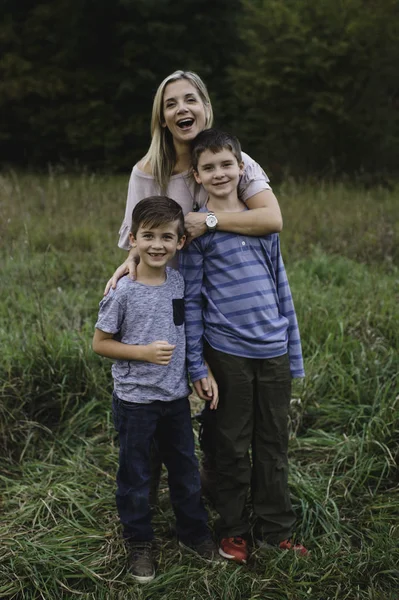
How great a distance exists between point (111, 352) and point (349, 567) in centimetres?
120

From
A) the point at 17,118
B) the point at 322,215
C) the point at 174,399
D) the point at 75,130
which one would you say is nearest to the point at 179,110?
the point at 174,399

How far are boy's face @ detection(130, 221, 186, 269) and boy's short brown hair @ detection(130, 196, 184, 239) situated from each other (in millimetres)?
17

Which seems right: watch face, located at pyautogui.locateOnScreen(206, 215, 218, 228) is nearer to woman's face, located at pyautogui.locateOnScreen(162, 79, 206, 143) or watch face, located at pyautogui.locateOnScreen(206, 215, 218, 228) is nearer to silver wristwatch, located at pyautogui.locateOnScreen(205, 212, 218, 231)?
silver wristwatch, located at pyautogui.locateOnScreen(205, 212, 218, 231)

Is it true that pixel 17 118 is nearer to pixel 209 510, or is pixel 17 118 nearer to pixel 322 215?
pixel 322 215

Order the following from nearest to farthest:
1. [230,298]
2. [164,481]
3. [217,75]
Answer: [230,298], [164,481], [217,75]

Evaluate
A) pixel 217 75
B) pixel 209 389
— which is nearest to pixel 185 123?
pixel 209 389

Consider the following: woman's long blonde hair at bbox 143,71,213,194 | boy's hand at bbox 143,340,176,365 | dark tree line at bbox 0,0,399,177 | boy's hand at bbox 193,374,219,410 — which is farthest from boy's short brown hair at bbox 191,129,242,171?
dark tree line at bbox 0,0,399,177

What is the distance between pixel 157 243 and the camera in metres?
2.32

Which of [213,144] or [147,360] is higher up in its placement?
[213,144]

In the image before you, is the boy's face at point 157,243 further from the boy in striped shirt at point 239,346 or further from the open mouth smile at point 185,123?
the open mouth smile at point 185,123

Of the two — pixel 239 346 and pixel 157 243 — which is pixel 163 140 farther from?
pixel 239 346

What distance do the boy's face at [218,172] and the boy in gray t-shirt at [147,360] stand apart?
0.14 metres

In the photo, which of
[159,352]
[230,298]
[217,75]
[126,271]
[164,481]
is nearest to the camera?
[159,352]

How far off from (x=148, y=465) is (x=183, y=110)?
4.40ft
